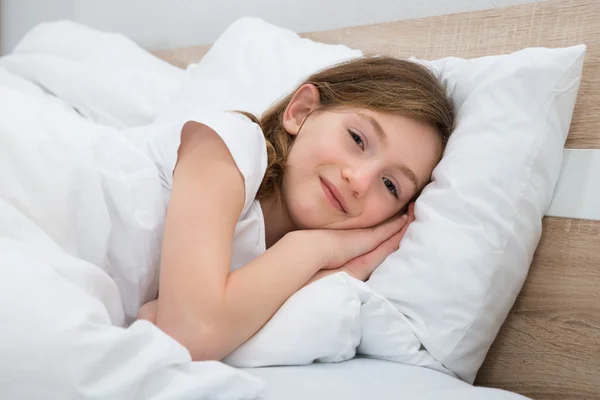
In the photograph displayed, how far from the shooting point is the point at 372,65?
1.04m

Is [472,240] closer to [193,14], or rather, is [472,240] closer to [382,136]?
[382,136]

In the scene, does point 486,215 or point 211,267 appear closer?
point 211,267

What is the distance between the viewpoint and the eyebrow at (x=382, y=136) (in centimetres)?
91

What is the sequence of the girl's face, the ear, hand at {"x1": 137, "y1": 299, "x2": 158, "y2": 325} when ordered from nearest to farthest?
1. hand at {"x1": 137, "y1": 299, "x2": 158, "y2": 325}
2. the girl's face
3. the ear

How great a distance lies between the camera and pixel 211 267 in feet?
2.40

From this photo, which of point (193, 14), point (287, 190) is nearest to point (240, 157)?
point (287, 190)

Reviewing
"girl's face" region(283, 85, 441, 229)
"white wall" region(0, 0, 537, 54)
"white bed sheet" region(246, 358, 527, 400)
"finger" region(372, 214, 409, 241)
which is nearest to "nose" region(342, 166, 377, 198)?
"girl's face" region(283, 85, 441, 229)

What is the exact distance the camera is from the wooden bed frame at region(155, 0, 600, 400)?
86 cm

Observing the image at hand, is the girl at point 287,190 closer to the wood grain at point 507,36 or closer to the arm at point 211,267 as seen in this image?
the arm at point 211,267

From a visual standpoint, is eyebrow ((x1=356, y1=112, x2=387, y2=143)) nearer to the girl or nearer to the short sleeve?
the girl

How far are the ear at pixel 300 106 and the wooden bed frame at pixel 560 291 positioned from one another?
0.36 metres

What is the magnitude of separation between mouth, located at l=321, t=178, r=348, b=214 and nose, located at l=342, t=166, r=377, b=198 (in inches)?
0.9

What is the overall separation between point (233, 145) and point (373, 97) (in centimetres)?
27

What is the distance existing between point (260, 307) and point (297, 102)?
40 centimetres
